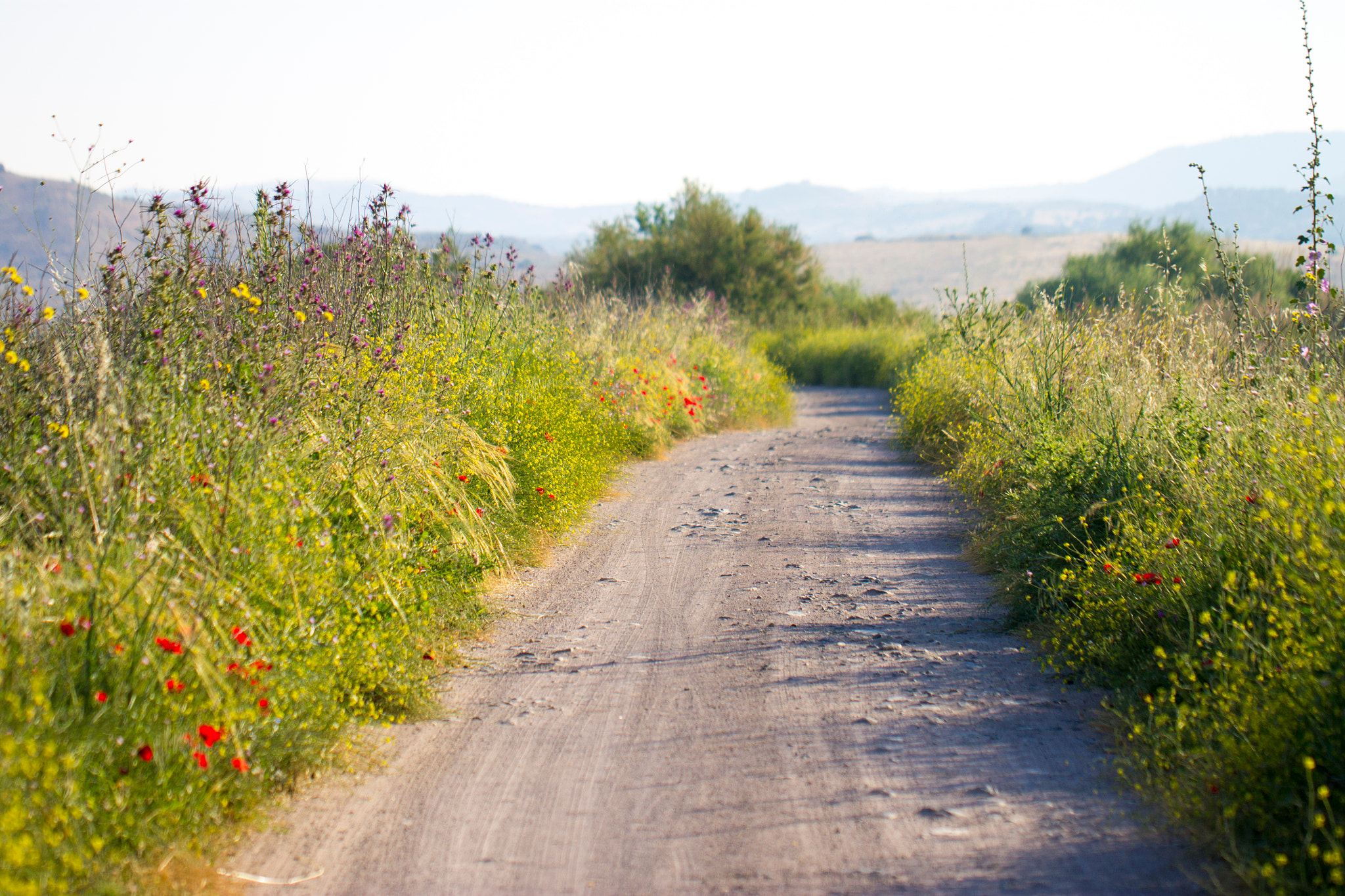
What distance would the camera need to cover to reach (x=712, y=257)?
26.9 metres

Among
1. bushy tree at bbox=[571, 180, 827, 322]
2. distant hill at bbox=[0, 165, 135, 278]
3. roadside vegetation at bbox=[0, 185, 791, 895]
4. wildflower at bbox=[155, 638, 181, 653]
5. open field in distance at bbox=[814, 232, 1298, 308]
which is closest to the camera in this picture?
roadside vegetation at bbox=[0, 185, 791, 895]

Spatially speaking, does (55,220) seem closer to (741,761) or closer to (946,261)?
(741,761)

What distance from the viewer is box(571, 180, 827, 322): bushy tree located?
26422 millimetres

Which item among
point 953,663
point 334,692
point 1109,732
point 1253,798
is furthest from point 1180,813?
point 334,692

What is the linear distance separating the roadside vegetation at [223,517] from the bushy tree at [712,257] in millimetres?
A: 19292

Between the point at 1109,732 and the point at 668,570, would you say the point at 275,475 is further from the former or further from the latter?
the point at 1109,732

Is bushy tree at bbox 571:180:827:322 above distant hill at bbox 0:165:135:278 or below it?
above

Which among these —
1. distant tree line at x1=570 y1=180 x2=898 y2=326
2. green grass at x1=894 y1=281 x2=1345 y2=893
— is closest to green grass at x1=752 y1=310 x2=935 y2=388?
distant tree line at x1=570 y1=180 x2=898 y2=326

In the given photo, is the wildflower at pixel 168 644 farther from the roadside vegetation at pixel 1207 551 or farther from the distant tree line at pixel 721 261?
the distant tree line at pixel 721 261

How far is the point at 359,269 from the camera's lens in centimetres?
597

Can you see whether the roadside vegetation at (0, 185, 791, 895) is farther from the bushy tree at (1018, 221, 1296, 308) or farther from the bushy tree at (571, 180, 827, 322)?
the bushy tree at (571, 180, 827, 322)

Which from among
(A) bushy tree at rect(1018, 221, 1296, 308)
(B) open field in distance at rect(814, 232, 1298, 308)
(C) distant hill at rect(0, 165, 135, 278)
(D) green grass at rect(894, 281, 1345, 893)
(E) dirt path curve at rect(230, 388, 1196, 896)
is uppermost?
(B) open field in distance at rect(814, 232, 1298, 308)

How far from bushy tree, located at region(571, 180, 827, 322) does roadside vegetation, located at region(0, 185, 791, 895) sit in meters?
19.3

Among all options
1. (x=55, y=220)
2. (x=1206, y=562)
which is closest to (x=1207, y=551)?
(x=1206, y=562)
